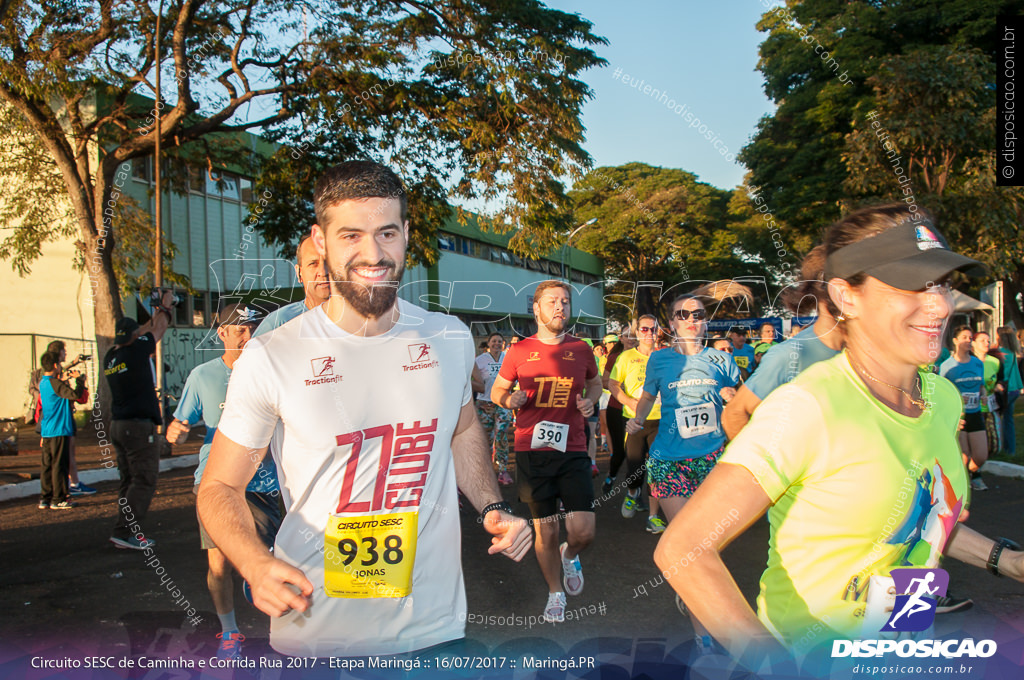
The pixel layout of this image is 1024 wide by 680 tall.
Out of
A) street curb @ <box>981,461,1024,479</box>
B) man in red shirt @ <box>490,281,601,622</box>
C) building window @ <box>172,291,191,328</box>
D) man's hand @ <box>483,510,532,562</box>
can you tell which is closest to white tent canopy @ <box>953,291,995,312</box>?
man's hand @ <box>483,510,532,562</box>

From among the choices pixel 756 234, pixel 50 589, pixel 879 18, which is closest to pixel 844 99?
pixel 879 18

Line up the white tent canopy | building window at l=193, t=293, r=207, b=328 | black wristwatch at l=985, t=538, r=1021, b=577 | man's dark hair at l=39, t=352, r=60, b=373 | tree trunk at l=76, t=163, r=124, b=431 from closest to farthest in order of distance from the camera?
black wristwatch at l=985, t=538, r=1021, b=577 < the white tent canopy < man's dark hair at l=39, t=352, r=60, b=373 < tree trunk at l=76, t=163, r=124, b=431 < building window at l=193, t=293, r=207, b=328

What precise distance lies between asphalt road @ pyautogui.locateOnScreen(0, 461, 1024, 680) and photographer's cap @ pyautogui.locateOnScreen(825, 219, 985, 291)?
6.77 feet

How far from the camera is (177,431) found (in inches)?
179

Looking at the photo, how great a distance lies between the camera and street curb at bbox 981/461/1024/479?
9266 mm

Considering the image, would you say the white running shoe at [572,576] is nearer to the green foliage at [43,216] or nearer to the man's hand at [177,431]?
the man's hand at [177,431]

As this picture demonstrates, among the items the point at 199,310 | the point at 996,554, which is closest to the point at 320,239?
the point at 996,554

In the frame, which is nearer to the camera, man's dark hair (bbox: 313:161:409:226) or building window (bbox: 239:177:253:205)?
man's dark hair (bbox: 313:161:409:226)

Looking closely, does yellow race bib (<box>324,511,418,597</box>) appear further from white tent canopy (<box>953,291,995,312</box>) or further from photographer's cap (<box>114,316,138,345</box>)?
photographer's cap (<box>114,316,138,345</box>)

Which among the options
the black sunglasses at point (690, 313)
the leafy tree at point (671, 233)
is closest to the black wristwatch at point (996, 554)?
the black sunglasses at point (690, 313)

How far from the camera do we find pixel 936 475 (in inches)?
68.1

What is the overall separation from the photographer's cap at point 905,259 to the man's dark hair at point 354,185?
4.31ft

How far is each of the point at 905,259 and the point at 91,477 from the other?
37.2 ft

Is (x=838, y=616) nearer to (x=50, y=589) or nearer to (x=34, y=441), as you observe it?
(x=50, y=589)
